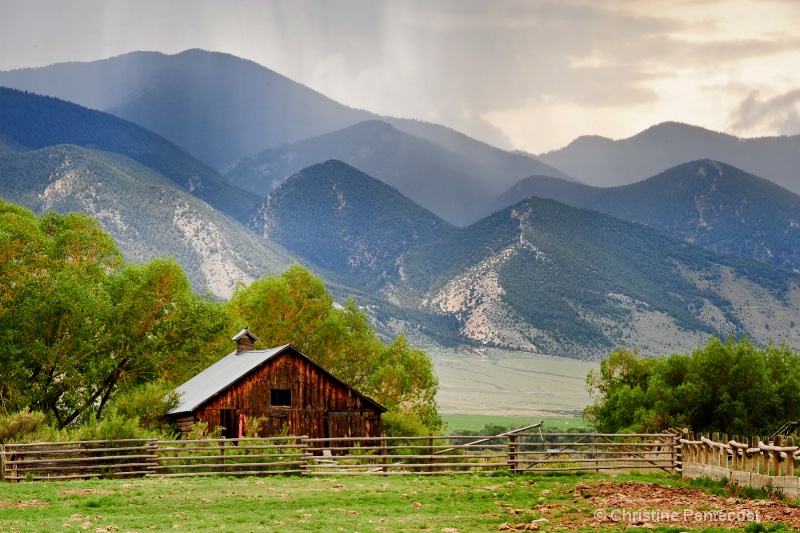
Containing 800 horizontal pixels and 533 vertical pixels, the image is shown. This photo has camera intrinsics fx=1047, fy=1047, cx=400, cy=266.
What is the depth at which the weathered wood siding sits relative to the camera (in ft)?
163

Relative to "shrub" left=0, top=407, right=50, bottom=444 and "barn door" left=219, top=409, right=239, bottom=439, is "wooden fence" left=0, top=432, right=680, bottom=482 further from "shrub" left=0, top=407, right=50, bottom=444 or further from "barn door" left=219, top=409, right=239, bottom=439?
"barn door" left=219, top=409, right=239, bottom=439

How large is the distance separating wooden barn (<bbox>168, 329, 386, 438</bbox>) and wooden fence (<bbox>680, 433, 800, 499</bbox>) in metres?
22.5

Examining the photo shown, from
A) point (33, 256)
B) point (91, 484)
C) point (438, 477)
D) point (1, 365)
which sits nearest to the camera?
point (91, 484)

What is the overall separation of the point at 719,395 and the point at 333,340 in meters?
32.9

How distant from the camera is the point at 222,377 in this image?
172 feet

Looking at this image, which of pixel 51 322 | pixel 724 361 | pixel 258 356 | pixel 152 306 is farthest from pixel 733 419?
pixel 51 322

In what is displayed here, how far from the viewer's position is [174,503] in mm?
27312

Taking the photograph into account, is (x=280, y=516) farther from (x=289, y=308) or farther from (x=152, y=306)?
(x=289, y=308)

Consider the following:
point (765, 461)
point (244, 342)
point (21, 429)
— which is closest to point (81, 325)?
point (244, 342)

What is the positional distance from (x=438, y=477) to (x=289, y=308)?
52.1 m

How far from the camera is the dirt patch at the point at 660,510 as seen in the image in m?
22.1

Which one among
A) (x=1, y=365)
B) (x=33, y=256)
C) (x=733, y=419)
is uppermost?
(x=33, y=256)


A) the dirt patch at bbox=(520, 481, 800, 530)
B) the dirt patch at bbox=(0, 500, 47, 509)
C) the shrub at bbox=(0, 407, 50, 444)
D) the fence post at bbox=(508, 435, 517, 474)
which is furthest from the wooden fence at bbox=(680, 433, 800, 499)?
the shrub at bbox=(0, 407, 50, 444)

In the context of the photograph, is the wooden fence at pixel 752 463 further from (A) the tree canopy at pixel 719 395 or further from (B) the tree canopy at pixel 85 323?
(A) the tree canopy at pixel 719 395
